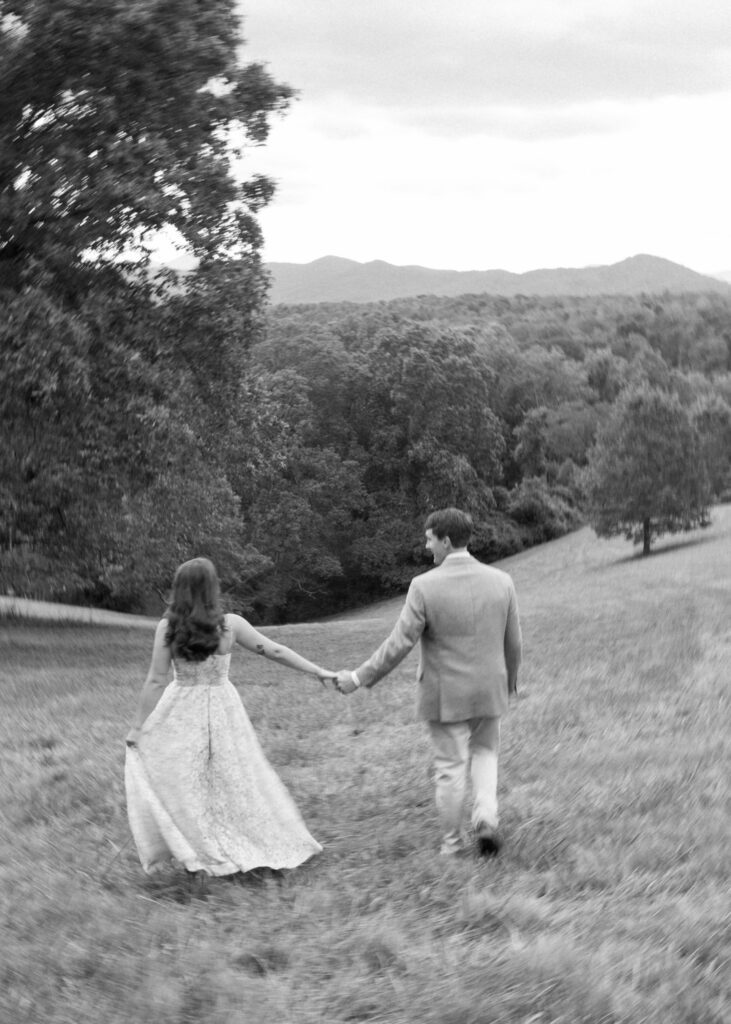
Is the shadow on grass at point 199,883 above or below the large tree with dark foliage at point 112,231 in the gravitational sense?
below

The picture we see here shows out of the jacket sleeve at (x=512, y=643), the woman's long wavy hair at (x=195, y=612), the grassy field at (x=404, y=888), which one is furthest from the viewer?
the jacket sleeve at (x=512, y=643)

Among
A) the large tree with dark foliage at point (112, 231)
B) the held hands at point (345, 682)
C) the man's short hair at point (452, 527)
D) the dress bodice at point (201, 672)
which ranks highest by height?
the large tree with dark foliage at point (112, 231)

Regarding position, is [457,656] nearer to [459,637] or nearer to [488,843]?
[459,637]

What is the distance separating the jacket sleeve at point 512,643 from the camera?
6.96 meters

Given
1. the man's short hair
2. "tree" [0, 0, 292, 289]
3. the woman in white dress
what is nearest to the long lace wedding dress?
the woman in white dress

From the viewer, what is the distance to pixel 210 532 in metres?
34.3

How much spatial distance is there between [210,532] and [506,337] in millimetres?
51542

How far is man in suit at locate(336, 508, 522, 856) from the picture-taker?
674cm

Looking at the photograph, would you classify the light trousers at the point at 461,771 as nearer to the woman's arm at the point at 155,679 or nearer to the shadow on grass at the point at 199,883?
the shadow on grass at the point at 199,883

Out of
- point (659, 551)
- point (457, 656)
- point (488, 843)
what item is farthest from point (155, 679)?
point (659, 551)

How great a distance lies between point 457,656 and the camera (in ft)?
22.2

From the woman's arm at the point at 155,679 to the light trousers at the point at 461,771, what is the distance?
1700 millimetres

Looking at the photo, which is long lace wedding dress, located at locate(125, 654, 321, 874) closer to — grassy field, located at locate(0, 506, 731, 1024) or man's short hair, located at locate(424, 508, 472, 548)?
grassy field, located at locate(0, 506, 731, 1024)

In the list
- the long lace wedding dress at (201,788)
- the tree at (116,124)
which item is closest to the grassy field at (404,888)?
the long lace wedding dress at (201,788)
